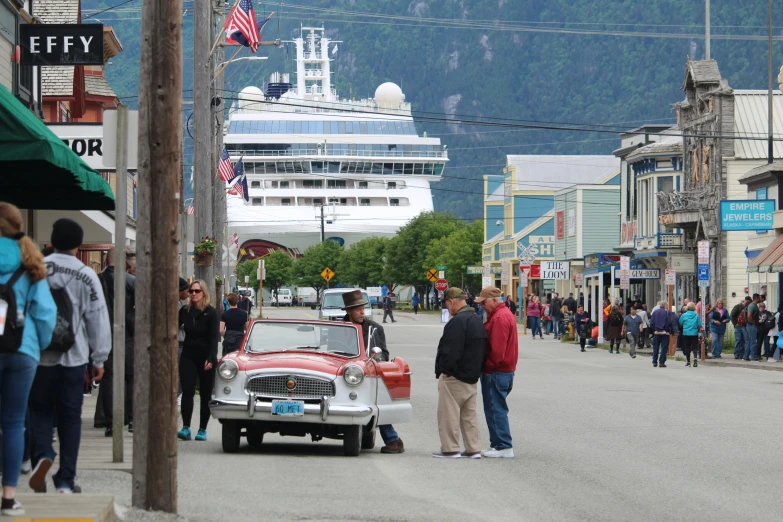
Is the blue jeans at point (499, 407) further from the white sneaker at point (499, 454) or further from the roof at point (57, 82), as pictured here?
the roof at point (57, 82)

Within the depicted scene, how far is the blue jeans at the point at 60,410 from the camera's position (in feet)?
28.8

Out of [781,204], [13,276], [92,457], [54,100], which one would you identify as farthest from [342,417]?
[781,204]

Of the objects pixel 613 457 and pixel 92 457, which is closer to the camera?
pixel 92 457

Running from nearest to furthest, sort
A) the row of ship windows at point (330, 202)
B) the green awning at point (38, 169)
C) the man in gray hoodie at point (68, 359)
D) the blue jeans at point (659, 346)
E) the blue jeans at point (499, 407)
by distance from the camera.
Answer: the man in gray hoodie at point (68, 359)
the green awning at point (38, 169)
the blue jeans at point (499, 407)
the blue jeans at point (659, 346)
the row of ship windows at point (330, 202)

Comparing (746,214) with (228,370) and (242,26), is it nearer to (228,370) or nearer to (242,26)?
(242,26)

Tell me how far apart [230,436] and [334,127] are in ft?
493

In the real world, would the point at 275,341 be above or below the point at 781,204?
below

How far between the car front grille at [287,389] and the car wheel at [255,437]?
74 centimetres

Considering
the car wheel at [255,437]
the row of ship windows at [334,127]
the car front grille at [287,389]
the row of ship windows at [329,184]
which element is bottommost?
the car wheel at [255,437]

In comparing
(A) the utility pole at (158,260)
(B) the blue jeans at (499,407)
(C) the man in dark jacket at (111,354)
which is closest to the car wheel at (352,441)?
(B) the blue jeans at (499,407)

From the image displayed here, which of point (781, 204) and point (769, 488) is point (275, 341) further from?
point (781, 204)

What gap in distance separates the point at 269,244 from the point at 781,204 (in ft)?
395

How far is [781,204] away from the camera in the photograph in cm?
4112

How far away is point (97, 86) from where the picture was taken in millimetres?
39906
